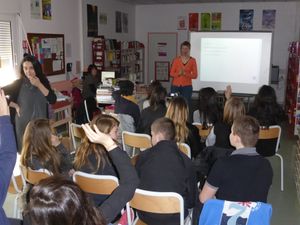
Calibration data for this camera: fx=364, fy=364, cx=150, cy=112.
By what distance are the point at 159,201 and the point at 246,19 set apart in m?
9.01

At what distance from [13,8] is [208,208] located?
5.19 meters

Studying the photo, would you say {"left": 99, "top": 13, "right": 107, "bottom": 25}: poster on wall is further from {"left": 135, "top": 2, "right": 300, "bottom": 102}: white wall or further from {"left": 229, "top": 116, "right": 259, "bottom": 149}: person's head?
{"left": 229, "top": 116, "right": 259, "bottom": 149}: person's head

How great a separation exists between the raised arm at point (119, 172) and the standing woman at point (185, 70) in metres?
5.09

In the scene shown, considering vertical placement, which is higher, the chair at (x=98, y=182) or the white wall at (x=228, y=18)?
the white wall at (x=228, y=18)

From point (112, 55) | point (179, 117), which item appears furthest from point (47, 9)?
point (179, 117)

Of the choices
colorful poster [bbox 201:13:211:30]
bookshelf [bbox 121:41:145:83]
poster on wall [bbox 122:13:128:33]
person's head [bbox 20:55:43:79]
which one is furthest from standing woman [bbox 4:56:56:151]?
colorful poster [bbox 201:13:211:30]

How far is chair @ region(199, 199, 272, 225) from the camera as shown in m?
1.93

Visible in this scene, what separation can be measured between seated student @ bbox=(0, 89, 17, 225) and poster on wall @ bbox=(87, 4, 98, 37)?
7.25 metres

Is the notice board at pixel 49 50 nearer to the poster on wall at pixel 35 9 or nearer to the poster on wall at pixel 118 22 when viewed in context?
the poster on wall at pixel 35 9

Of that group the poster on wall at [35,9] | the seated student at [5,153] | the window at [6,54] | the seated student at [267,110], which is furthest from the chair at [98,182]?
the poster on wall at [35,9]

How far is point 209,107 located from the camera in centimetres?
434

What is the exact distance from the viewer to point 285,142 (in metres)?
6.30

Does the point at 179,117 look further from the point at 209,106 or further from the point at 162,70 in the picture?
the point at 162,70

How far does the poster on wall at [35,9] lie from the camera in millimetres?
6406
